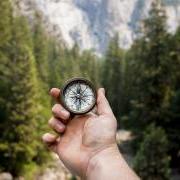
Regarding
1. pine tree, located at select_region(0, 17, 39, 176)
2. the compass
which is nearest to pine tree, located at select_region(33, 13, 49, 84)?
pine tree, located at select_region(0, 17, 39, 176)

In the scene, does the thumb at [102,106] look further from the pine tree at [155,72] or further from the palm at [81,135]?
the pine tree at [155,72]

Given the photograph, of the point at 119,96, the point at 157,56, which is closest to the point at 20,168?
the point at 157,56

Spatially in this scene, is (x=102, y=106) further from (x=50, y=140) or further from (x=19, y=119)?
(x=19, y=119)

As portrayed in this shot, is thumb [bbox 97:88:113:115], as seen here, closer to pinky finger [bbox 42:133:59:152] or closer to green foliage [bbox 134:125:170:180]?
pinky finger [bbox 42:133:59:152]

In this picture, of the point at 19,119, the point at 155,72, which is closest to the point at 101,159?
the point at 155,72

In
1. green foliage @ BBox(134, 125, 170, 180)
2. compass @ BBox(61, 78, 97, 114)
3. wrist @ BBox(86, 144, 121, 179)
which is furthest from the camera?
green foliage @ BBox(134, 125, 170, 180)

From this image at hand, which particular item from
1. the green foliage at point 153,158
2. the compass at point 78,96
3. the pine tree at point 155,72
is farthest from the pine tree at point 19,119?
the compass at point 78,96

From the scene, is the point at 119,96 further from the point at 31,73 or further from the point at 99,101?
the point at 99,101

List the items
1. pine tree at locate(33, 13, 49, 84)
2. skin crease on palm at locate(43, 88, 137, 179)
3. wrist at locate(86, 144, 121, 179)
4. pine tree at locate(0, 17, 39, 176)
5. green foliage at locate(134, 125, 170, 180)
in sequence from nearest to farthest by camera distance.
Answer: wrist at locate(86, 144, 121, 179)
skin crease on palm at locate(43, 88, 137, 179)
green foliage at locate(134, 125, 170, 180)
pine tree at locate(0, 17, 39, 176)
pine tree at locate(33, 13, 49, 84)
